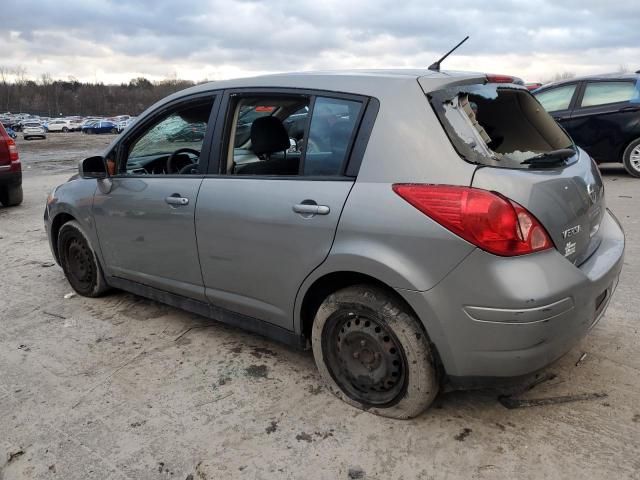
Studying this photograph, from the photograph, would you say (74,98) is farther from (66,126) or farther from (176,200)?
(176,200)

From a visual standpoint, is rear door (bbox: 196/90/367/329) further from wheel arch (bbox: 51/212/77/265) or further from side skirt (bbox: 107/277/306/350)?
wheel arch (bbox: 51/212/77/265)

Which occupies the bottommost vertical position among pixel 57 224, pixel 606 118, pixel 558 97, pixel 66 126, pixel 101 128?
pixel 66 126

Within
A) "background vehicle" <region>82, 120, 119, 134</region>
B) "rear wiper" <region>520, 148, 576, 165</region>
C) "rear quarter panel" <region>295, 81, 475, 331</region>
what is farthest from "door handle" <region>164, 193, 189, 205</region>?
"background vehicle" <region>82, 120, 119, 134</region>

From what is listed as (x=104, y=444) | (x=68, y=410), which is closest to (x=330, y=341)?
(x=104, y=444)

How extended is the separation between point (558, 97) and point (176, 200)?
8.26 meters

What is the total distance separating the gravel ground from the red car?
5.74m

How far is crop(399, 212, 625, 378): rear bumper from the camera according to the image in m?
2.12

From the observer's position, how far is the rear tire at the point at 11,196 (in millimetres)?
8711

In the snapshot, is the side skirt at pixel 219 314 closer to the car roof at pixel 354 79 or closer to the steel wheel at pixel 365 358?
the steel wheel at pixel 365 358

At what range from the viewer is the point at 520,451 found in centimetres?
230

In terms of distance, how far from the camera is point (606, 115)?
8727 millimetres

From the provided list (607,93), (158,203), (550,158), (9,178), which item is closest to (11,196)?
(9,178)

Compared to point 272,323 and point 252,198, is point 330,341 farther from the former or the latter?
point 252,198

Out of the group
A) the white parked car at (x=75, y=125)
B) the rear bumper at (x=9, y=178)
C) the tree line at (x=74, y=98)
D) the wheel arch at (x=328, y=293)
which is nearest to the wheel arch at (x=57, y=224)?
the wheel arch at (x=328, y=293)
